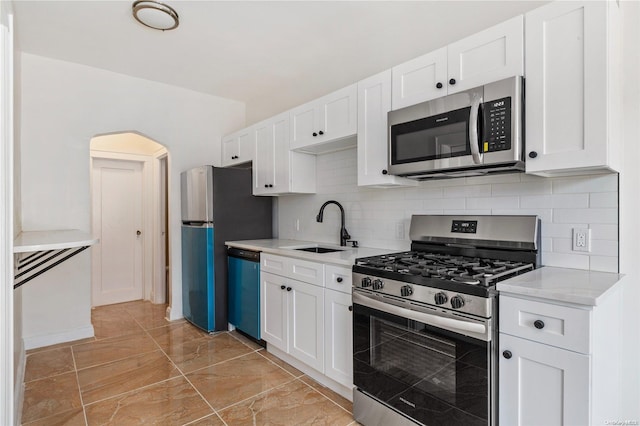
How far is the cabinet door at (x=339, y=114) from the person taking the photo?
2547 mm

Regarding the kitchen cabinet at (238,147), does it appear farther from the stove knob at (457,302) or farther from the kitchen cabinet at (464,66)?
the stove knob at (457,302)

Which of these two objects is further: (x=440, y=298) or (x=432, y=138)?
(x=432, y=138)

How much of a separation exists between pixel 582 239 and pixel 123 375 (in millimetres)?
3164

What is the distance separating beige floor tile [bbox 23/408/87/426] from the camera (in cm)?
203

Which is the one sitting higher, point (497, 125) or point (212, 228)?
point (497, 125)

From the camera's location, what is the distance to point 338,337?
7.45 ft

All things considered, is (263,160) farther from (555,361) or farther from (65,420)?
(555,361)

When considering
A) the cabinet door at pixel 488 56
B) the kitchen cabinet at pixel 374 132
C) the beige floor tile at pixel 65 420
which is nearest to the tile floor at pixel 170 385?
the beige floor tile at pixel 65 420

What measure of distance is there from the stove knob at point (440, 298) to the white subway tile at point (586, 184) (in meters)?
0.94

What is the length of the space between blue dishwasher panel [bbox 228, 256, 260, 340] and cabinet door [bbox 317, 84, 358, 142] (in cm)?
131

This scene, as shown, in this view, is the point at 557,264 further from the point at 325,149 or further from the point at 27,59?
the point at 27,59

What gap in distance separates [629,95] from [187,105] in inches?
155

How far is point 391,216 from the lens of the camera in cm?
275

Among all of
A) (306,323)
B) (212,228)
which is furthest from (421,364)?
(212,228)
